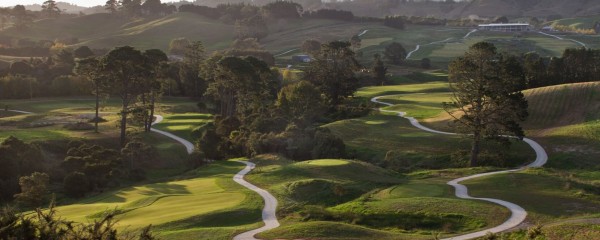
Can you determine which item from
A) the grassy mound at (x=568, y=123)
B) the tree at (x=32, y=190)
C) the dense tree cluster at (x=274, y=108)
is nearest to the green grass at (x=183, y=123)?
the dense tree cluster at (x=274, y=108)

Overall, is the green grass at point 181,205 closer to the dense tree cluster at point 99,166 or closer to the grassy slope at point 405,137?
the dense tree cluster at point 99,166

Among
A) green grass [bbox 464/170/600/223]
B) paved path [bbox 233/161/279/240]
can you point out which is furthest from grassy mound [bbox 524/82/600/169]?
paved path [bbox 233/161/279/240]

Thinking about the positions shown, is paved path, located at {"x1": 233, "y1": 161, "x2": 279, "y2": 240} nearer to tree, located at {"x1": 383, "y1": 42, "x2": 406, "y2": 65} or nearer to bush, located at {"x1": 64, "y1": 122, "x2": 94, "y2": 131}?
bush, located at {"x1": 64, "y1": 122, "x2": 94, "y2": 131}

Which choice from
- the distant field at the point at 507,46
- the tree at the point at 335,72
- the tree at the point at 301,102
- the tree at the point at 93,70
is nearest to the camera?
the tree at the point at 93,70

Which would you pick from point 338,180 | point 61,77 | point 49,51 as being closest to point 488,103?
point 338,180

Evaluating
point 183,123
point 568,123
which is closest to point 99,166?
point 183,123
